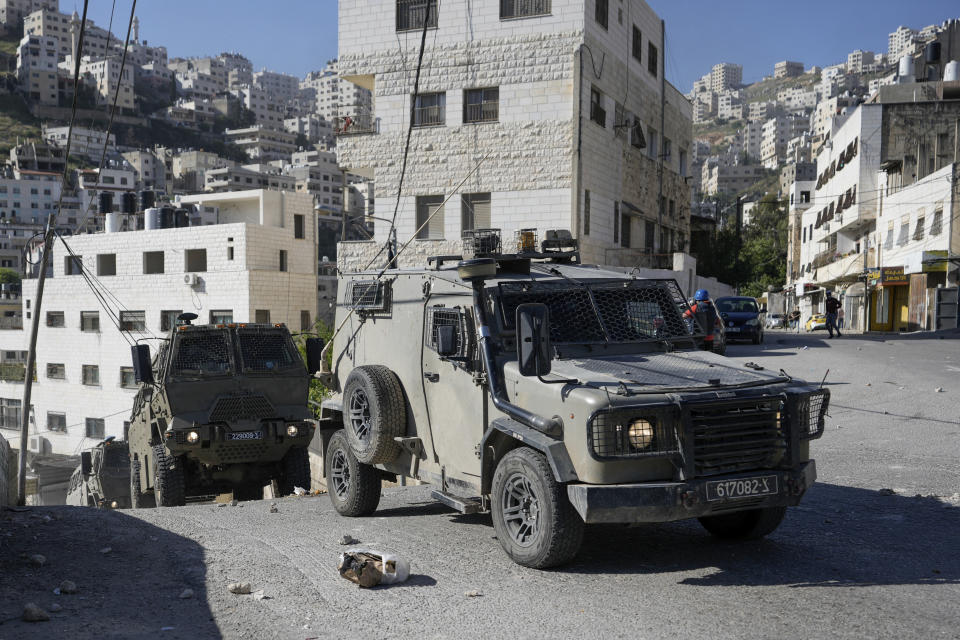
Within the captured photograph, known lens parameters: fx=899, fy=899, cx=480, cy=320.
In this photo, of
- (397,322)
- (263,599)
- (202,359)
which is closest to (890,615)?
(263,599)

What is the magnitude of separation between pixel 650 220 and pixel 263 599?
33.6 meters

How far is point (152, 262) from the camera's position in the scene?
133 ft

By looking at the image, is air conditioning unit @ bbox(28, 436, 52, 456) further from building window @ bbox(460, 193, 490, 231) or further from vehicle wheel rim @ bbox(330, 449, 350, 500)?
vehicle wheel rim @ bbox(330, 449, 350, 500)

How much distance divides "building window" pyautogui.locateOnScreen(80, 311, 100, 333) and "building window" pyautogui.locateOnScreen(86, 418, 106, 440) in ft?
13.6

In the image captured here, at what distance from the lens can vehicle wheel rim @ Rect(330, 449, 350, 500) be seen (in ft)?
28.8

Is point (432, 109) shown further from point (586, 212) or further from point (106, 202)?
point (106, 202)

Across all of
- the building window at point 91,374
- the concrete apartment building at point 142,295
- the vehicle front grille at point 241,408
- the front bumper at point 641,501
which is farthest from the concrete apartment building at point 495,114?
the front bumper at point 641,501

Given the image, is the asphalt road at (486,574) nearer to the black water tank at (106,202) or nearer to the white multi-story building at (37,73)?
Result: the black water tank at (106,202)

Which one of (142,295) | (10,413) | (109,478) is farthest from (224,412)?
(10,413)

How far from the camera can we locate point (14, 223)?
124500 mm

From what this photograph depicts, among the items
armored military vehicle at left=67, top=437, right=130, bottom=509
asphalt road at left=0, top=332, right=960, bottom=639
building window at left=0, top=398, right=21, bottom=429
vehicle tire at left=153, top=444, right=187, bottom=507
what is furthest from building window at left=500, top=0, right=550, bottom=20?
building window at left=0, top=398, right=21, bottom=429

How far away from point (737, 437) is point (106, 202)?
47.3m

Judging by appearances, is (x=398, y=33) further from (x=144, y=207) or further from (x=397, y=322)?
(x=397, y=322)

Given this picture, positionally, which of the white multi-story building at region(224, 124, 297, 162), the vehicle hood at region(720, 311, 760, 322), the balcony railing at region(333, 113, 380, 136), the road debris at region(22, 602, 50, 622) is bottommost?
the road debris at region(22, 602, 50, 622)
